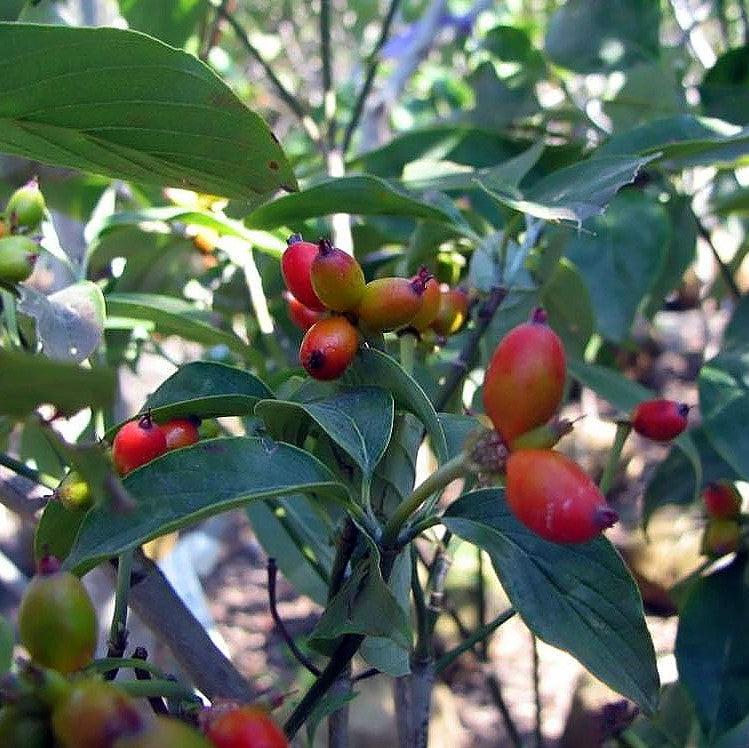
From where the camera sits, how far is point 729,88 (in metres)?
1.15

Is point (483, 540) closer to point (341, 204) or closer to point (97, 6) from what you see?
point (341, 204)

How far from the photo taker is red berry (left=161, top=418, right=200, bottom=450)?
1.68 ft

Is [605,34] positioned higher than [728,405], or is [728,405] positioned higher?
[605,34]

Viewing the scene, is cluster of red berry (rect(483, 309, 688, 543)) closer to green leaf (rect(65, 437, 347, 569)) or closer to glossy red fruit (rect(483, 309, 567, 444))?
glossy red fruit (rect(483, 309, 567, 444))

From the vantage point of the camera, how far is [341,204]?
0.68 m

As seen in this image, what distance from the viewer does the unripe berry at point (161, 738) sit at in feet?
0.99

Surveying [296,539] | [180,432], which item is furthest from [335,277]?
[296,539]

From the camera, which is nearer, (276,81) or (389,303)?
(389,303)

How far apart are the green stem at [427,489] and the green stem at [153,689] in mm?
117

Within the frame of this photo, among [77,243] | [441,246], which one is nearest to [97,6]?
[77,243]

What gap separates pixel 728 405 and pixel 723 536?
0.12 m

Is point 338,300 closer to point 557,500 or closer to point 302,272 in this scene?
point 302,272

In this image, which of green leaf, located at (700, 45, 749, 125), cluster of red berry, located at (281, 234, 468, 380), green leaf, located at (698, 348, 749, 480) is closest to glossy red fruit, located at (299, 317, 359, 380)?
cluster of red berry, located at (281, 234, 468, 380)

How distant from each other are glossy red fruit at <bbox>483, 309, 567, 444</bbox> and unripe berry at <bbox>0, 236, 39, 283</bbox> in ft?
1.01
